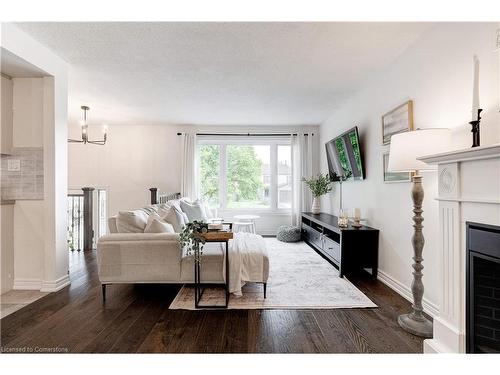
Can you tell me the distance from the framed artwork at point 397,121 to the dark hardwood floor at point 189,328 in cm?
165

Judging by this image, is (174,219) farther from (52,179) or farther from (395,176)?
(395,176)

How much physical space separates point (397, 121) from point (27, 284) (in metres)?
4.23

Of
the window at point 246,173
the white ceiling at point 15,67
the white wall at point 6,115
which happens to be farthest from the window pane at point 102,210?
the white ceiling at point 15,67

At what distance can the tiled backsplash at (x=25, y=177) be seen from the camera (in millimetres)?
2840

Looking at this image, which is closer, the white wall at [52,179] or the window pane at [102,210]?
the white wall at [52,179]

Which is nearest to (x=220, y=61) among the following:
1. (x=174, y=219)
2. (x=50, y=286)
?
(x=174, y=219)

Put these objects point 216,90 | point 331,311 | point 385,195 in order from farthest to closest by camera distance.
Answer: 1. point 216,90
2. point 385,195
3. point 331,311

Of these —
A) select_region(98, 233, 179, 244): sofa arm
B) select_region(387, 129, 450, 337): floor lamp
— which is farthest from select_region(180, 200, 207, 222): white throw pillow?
select_region(387, 129, 450, 337): floor lamp

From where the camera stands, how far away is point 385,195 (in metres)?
3.07

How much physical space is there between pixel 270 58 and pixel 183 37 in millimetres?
895

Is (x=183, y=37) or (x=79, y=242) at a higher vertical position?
(x=183, y=37)

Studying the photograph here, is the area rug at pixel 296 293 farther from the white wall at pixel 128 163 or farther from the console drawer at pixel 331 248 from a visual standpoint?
the white wall at pixel 128 163
